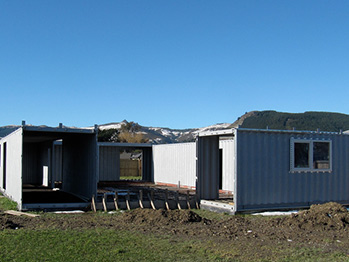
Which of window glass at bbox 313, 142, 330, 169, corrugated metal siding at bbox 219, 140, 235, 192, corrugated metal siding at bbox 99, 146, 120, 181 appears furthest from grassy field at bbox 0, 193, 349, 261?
corrugated metal siding at bbox 99, 146, 120, 181

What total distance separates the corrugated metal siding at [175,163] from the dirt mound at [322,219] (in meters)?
12.3

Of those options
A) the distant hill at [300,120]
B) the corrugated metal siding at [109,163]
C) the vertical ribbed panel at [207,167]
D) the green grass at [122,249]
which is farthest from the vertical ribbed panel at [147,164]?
the distant hill at [300,120]

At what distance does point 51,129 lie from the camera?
14.0 m

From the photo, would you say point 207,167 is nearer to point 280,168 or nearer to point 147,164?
point 280,168

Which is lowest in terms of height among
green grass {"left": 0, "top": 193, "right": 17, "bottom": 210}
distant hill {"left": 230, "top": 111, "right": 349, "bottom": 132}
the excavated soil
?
green grass {"left": 0, "top": 193, "right": 17, "bottom": 210}

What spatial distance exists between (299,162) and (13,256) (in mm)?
9523

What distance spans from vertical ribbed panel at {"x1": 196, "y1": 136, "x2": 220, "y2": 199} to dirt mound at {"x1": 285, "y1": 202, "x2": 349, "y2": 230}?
15.0 ft

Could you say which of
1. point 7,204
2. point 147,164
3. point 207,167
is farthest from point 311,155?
point 147,164

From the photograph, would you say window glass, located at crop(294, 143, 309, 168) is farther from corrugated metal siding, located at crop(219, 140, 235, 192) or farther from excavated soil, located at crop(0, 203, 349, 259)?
corrugated metal siding, located at crop(219, 140, 235, 192)

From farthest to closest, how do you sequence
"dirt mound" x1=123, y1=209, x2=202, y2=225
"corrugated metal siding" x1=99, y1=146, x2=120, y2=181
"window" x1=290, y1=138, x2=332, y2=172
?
"corrugated metal siding" x1=99, y1=146, x2=120, y2=181 < "window" x1=290, y1=138, x2=332, y2=172 < "dirt mound" x1=123, y1=209, x2=202, y2=225

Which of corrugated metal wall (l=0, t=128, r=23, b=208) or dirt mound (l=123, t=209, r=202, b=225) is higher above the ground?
corrugated metal wall (l=0, t=128, r=23, b=208)

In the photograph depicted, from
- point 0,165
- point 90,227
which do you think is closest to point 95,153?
point 90,227

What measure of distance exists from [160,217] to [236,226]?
197cm

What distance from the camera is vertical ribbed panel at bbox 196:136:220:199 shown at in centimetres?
1477
